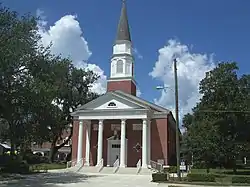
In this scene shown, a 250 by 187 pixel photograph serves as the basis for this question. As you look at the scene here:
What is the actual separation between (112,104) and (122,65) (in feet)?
28.9

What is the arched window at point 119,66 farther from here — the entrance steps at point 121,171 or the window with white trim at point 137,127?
the entrance steps at point 121,171

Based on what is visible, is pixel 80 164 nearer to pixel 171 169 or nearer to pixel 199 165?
pixel 171 169

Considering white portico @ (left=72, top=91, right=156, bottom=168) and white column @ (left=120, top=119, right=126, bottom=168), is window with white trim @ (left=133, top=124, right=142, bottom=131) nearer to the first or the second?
white portico @ (left=72, top=91, right=156, bottom=168)

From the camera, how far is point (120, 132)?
159 ft

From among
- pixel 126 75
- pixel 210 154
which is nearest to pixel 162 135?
pixel 210 154

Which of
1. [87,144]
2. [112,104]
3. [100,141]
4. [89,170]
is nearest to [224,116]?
[112,104]

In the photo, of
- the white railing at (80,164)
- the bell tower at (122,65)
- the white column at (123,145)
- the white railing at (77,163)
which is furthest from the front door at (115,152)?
the bell tower at (122,65)

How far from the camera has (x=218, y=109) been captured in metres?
39.8

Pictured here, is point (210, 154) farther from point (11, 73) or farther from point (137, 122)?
point (11, 73)

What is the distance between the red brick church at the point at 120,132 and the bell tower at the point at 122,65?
15.7 ft

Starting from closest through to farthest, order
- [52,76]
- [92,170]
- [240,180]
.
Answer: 1. [240,180]
2. [52,76]
3. [92,170]

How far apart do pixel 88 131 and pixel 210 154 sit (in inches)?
680

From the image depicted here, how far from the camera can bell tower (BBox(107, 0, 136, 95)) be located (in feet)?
173

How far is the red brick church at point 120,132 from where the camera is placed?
44781 millimetres
